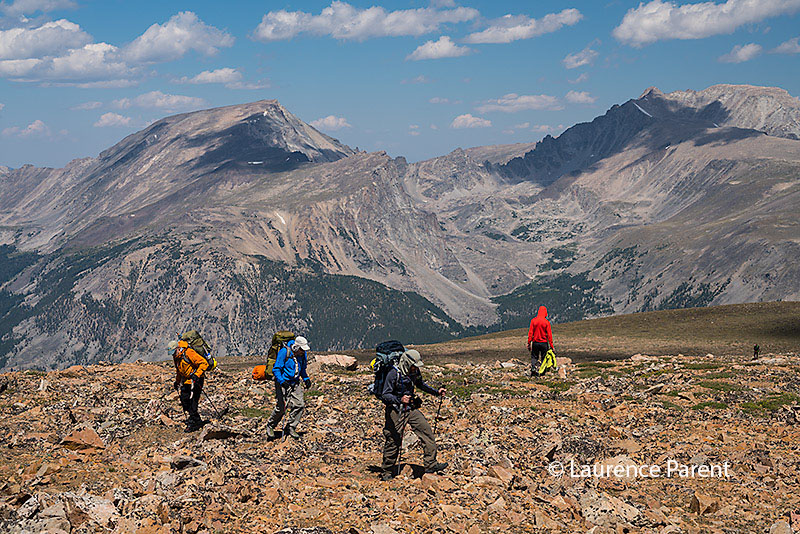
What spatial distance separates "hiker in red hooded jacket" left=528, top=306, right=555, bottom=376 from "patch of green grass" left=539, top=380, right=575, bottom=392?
78.1 inches

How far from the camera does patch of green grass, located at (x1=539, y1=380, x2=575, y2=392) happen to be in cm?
3187

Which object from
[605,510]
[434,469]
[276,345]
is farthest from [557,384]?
[605,510]

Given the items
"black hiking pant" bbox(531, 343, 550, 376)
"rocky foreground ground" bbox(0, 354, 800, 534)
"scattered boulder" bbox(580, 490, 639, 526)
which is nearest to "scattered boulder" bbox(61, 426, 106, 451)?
"rocky foreground ground" bbox(0, 354, 800, 534)

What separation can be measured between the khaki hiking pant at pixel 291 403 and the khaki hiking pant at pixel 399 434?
491 centimetres

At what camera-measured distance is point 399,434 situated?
60.1ft

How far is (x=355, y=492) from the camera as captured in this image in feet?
51.9

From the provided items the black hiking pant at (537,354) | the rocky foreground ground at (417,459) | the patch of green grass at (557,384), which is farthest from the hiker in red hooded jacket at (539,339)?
the rocky foreground ground at (417,459)

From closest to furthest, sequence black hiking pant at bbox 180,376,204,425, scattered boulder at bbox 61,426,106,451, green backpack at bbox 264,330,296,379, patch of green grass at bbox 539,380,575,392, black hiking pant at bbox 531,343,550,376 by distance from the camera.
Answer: scattered boulder at bbox 61,426,106,451 → green backpack at bbox 264,330,296,379 → black hiking pant at bbox 180,376,204,425 → patch of green grass at bbox 539,380,575,392 → black hiking pant at bbox 531,343,550,376

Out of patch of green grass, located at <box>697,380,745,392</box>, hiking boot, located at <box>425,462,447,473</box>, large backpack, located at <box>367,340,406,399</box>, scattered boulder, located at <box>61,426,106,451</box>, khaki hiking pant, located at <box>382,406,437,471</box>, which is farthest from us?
patch of green grass, located at <box>697,380,745,392</box>

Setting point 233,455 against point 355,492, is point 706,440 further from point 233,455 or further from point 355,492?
point 233,455

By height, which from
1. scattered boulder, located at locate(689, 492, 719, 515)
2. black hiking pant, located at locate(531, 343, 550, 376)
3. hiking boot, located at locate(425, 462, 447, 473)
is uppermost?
black hiking pant, located at locate(531, 343, 550, 376)

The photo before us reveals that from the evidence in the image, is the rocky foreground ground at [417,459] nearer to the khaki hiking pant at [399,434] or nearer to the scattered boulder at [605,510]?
the scattered boulder at [605,510]

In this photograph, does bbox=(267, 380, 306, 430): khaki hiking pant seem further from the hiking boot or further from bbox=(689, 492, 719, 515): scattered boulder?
bbox=(689, 492, 719, 515): scattered boulder

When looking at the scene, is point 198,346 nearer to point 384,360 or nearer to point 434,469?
point 384,360
